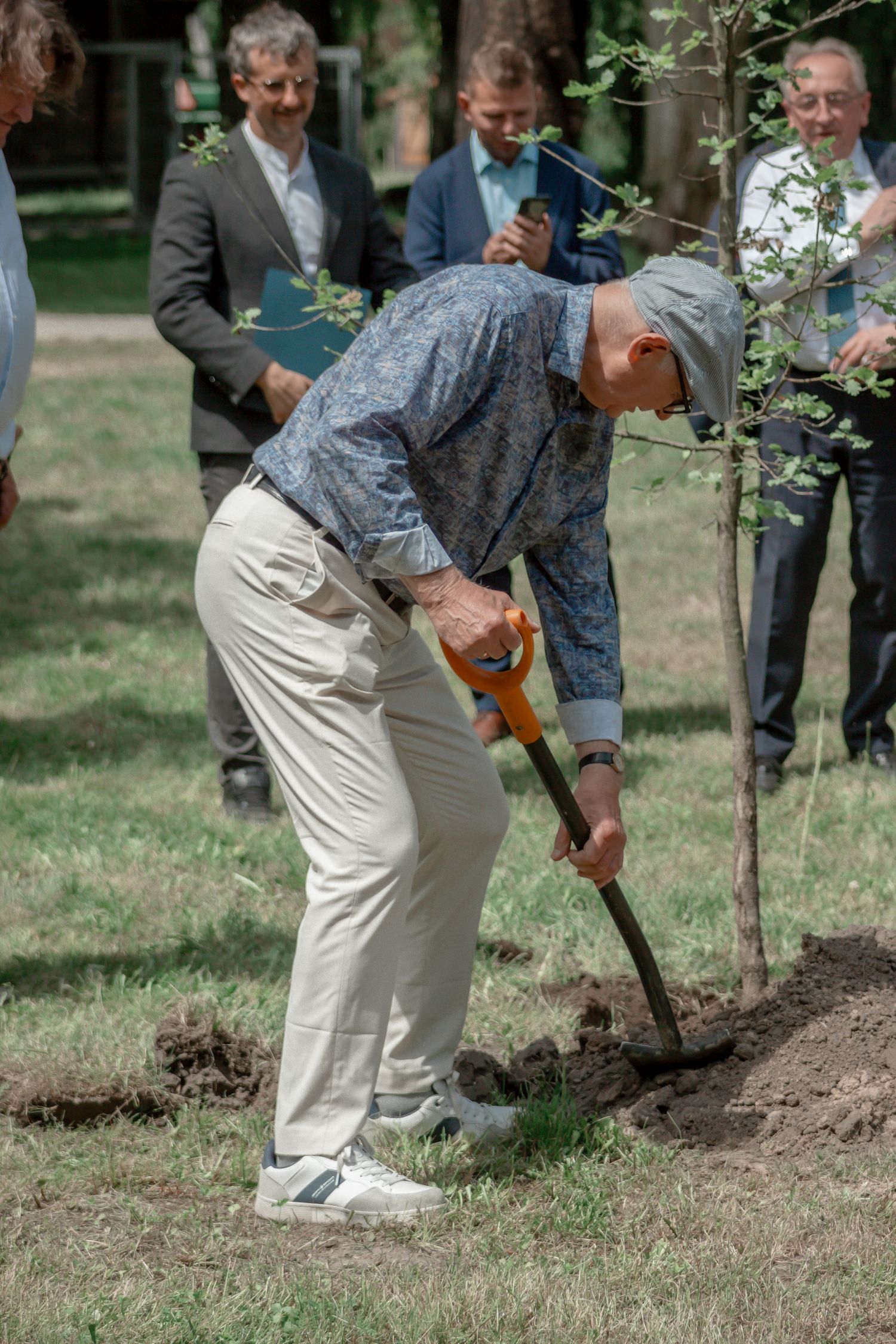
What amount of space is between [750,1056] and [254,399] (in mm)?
2738

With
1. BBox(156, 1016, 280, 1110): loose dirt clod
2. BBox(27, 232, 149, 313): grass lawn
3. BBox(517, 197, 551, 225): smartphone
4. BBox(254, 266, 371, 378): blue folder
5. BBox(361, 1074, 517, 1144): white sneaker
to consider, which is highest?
BBox(517, 197, 551, 225): smartphone

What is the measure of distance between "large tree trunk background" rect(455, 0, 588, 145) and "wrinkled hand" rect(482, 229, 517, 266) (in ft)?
13.2

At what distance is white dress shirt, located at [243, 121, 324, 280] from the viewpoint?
17.5ft

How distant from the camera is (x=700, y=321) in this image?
9.36ft

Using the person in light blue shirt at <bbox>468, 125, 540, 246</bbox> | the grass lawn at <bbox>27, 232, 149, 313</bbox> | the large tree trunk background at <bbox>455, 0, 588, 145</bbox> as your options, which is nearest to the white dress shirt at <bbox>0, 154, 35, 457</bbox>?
the person in light blue shirt at <bbox>468, 125, 540, 246</bbox>

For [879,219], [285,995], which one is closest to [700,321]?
[879,219]

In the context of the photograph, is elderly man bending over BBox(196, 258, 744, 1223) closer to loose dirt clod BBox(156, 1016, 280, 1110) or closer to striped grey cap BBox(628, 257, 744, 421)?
striped grey cap BBox(628, 257, 744, 421)

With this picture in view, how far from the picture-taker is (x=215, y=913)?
4805 millimetres

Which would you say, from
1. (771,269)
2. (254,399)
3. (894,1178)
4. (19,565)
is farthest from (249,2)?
(894,1178)

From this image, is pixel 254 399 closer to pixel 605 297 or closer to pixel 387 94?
pixel 605 297

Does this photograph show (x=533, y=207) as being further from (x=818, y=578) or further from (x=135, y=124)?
(x=135, y=124)

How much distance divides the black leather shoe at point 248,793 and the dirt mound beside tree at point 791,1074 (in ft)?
6.66

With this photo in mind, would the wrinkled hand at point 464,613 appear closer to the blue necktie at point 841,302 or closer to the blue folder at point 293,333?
the blue folder at point 293,333

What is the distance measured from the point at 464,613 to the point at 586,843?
678mm
